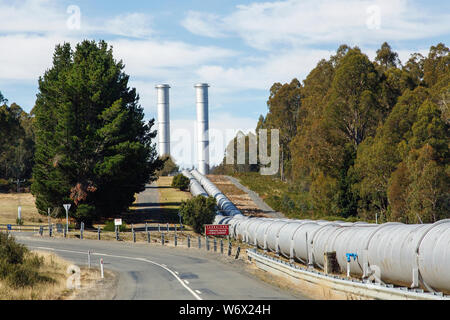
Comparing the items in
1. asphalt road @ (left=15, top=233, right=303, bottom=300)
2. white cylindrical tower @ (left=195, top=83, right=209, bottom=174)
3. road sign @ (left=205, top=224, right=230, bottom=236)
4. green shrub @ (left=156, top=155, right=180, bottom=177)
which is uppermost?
white cylindrical tower @ (left=195, top=83, right=209, bottom=174)

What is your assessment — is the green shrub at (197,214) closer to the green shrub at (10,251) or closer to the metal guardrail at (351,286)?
the green shrub at (10,251)

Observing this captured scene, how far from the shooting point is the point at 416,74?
8794 cm

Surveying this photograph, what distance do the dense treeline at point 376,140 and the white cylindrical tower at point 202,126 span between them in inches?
1931

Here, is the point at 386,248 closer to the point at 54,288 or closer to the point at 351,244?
the point at 351,244

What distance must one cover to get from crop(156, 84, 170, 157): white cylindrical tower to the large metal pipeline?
404ft

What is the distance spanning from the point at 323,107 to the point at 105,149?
32480 mm

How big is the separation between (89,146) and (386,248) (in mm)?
42585

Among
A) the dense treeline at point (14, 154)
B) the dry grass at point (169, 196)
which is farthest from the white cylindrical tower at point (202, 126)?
the dense treeline at point (14, 154)

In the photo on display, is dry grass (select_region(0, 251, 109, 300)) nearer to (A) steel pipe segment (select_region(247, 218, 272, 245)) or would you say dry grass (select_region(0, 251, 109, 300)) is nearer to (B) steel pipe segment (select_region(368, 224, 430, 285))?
(B) steel pipe segment (select_region(368, 224, 430, 285))

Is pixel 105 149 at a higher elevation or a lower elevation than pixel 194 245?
higher

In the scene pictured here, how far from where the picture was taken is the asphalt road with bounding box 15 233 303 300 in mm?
20406

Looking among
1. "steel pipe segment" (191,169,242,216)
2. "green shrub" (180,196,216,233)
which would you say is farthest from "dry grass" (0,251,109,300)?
"steel pipe segment" (191,169,242,216)
